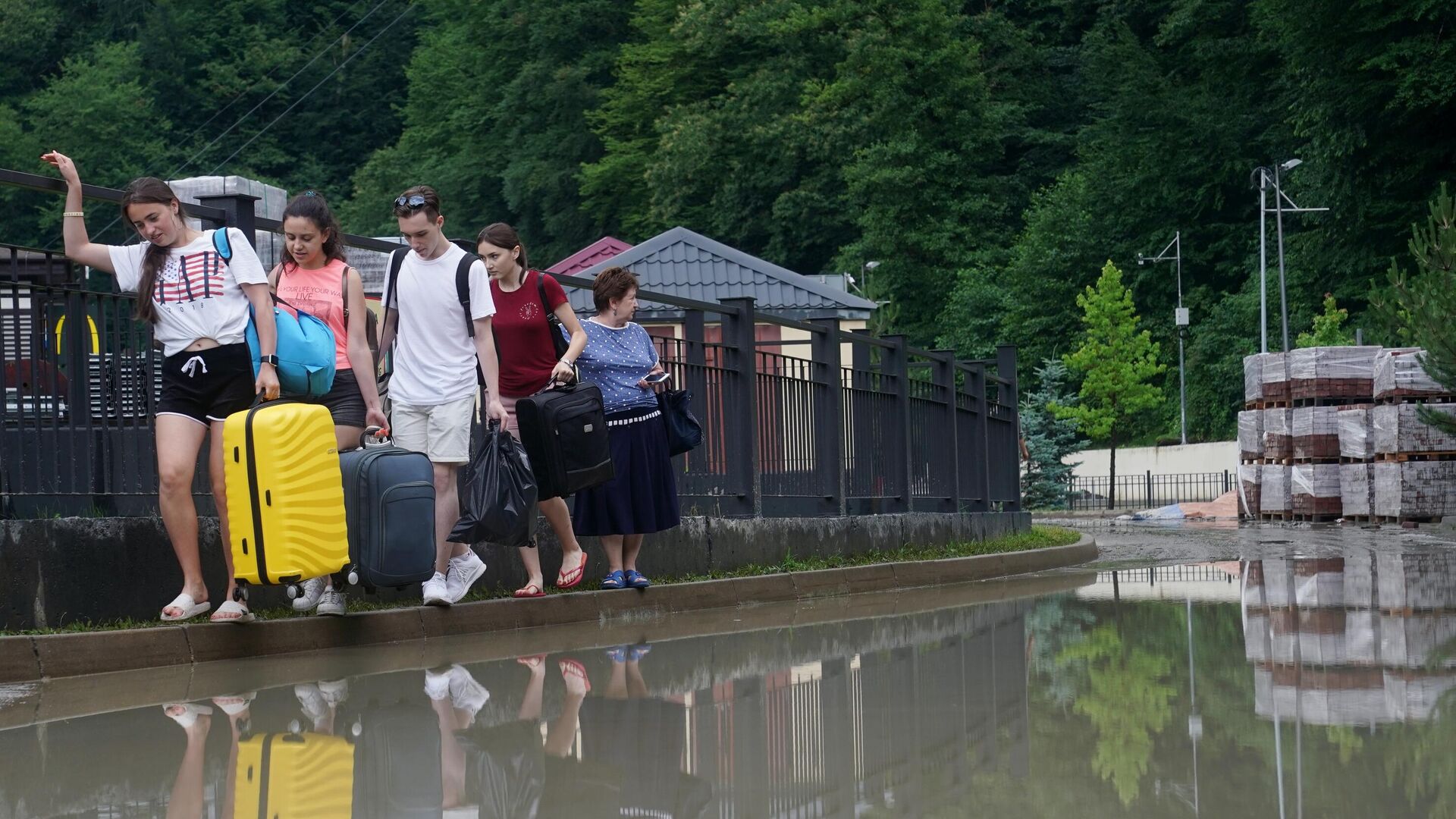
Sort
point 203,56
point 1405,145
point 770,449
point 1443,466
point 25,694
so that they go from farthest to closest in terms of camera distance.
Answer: point 203,56 → point 1405,145 → point 1443,466 → point 770,449 → point 25,694

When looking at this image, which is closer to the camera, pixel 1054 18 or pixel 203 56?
pixel 1054 18

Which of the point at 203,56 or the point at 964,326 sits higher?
the point at 203,56

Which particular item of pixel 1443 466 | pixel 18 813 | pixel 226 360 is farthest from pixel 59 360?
pixel 1443 466

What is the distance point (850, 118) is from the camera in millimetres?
64812

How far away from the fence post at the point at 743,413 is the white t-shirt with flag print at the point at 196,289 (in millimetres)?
4927

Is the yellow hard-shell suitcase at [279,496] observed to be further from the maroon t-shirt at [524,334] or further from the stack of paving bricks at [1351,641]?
the stack of paving bricks at [1351,641]

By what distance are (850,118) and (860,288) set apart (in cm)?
600

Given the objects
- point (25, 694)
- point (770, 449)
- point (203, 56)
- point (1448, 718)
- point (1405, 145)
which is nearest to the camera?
point (1448, 718)

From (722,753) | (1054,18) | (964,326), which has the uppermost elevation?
(1054,18)

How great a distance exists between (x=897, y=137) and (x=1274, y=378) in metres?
36.7

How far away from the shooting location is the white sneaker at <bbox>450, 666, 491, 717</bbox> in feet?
20.6

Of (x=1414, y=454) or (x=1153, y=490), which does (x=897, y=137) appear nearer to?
(x=1153, y=490)

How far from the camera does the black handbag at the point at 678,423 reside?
9.95m

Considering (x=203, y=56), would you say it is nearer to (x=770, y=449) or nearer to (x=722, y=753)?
(x=770, y=449)
